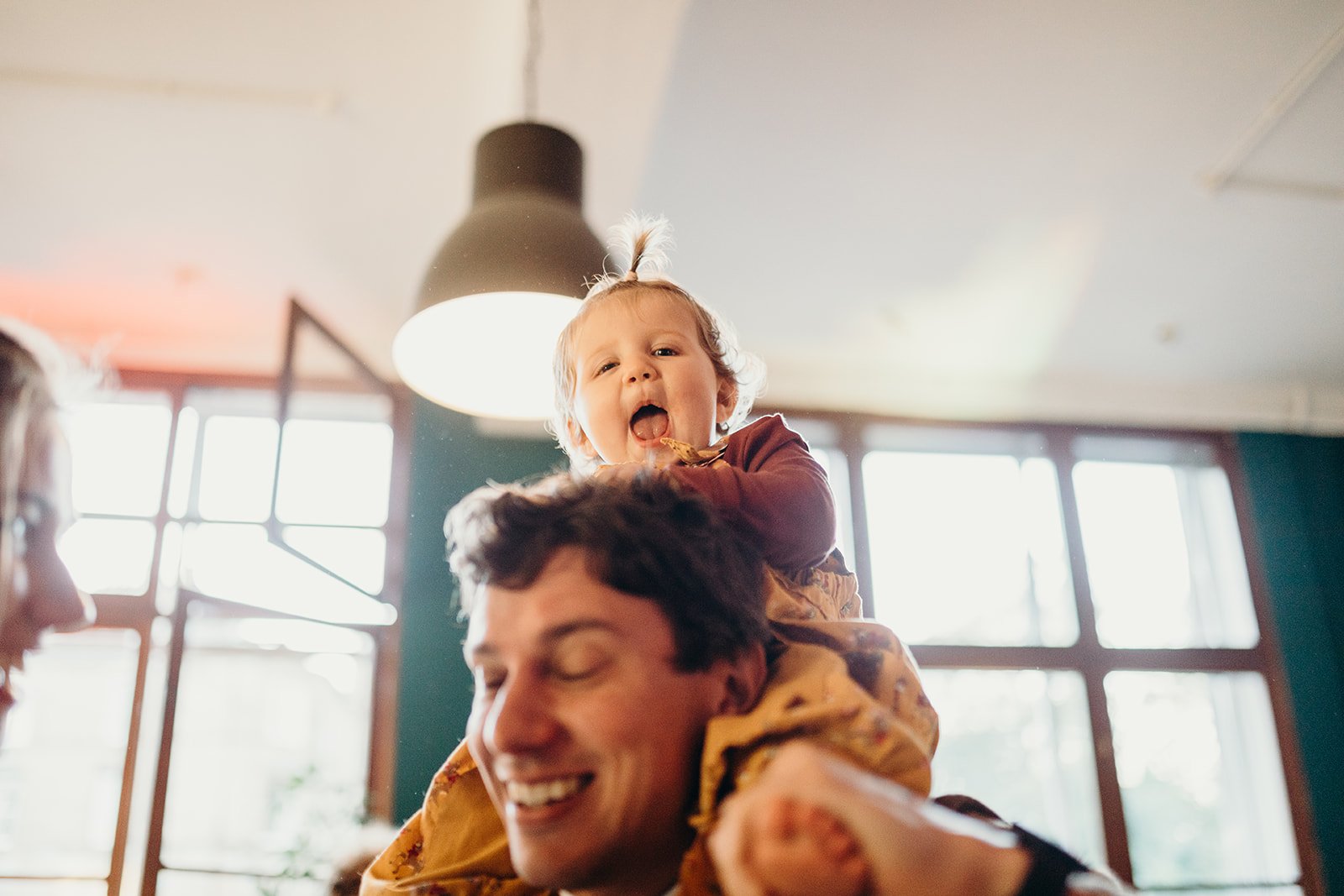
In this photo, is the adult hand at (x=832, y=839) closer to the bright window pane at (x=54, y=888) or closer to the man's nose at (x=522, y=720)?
the man's nose at (x=522, y=720)

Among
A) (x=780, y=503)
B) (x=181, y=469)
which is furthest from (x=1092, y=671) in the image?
(x=780, y=503)

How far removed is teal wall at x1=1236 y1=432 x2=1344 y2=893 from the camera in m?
4.89

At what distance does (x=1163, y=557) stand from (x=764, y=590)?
5.09m

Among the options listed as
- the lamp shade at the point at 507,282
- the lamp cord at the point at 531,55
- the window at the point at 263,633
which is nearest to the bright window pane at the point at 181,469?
the window at the point at 263,633

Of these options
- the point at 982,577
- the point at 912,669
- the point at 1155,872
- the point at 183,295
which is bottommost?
the point at 1155,872

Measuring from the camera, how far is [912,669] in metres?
0.85

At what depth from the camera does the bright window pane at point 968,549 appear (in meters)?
4.96

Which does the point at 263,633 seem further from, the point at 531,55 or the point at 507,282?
the point at 507,282

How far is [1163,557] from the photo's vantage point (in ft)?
17.4

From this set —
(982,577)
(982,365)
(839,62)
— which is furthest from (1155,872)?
(839,62)

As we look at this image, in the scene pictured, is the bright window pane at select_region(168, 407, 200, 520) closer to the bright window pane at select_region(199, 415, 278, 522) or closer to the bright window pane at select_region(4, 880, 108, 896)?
the bright window pane at select_region(199, 415, 278, 522)

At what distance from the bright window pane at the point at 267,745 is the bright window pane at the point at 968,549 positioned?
2480 millimetres

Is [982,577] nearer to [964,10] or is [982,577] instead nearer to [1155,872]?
[1155,872]

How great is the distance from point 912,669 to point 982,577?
175 inches
